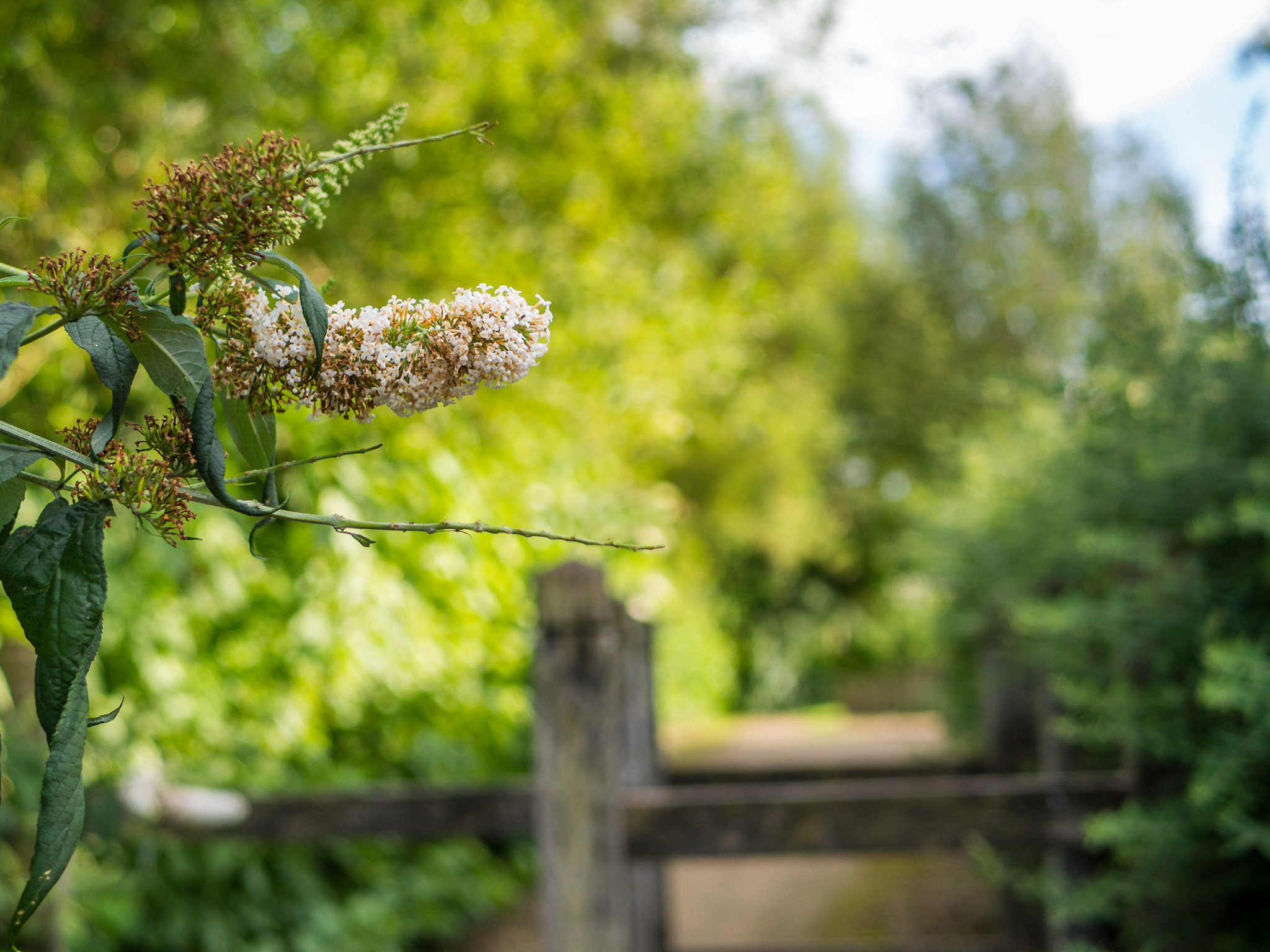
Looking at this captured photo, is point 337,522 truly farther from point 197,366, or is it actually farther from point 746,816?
point 746,816

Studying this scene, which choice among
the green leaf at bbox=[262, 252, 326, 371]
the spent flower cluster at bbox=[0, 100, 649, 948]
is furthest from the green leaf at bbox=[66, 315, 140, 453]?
the green leaf at bbox=[262, 252, 326, 371]

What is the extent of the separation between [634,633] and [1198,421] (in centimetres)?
220

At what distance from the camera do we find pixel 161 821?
2.46 m

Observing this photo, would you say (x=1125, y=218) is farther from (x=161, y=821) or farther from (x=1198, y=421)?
(x=161, y=821)

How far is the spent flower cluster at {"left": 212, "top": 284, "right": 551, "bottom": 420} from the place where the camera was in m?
0.68

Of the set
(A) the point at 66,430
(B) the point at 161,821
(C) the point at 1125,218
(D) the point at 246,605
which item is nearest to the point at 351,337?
(A) the point at 66,430

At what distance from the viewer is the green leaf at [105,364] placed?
0.63m

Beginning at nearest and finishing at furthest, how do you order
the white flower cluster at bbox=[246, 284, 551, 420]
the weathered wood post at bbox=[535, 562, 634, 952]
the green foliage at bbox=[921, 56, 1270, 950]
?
1. the white flower cluster at bbox=[246, 284, 551, 420]
2. the green foliage at bbox=[921, 56, 1270, 950]
3. the weathered wood post at bbox=[535, 562, 634, 952]

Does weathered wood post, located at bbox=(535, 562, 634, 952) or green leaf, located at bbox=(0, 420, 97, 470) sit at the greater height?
green leaf, located at bbox=(0, 420, 97, 470)

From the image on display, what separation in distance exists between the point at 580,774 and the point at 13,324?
1920 mm

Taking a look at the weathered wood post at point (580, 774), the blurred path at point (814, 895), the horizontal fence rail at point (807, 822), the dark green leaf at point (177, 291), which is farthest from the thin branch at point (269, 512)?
the blurred path at point (814, 895)

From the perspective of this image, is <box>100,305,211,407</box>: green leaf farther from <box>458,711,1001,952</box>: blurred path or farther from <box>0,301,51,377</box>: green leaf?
<box>458,711,1001,952</box>: blurred path

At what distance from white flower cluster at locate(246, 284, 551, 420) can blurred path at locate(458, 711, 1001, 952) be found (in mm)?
3231

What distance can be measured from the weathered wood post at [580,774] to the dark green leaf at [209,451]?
1.74 metres
